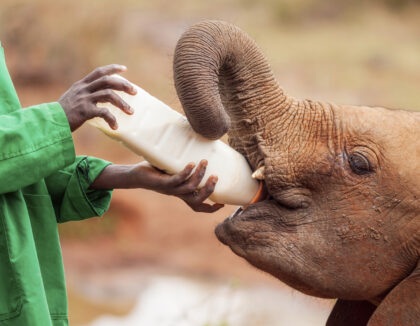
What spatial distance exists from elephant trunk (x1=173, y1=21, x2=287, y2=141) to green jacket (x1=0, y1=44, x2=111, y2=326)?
38 cm

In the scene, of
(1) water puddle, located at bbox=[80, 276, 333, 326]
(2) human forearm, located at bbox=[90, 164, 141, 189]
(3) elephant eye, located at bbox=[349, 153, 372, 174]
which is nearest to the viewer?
(3) elephant eye, located at bbox=[349, 153, 372, 174]

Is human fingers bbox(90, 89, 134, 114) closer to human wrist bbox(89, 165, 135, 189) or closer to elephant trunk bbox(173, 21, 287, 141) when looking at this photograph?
elephant trunk bbox(173, 21, 287, 141)

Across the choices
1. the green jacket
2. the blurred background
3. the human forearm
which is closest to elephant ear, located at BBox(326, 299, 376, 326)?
the blurred background

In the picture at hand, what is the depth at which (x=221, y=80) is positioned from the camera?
2.48 meters

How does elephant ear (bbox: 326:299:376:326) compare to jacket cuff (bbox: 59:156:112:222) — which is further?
elephant ear (bbox: 326:299:376:326)

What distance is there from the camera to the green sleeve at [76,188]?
2.62 meters

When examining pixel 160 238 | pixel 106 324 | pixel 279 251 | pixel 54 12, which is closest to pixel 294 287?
pixel 279 251

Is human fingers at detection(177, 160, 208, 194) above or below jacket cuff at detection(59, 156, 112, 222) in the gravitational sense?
above

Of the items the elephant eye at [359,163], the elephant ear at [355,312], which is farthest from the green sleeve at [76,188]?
the elephant ear at [355,312]

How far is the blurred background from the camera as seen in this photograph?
710 cm

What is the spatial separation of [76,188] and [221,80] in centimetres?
63

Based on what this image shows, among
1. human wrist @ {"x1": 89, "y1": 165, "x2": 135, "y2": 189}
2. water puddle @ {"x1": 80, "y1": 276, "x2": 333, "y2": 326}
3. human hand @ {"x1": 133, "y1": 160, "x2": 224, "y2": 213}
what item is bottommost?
water puddle @ {"x1": 80, "y1": 276, "x2": 333, "y2": 326}

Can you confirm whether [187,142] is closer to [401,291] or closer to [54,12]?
[401,291]

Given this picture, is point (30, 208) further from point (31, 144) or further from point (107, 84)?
point (107, 84)
